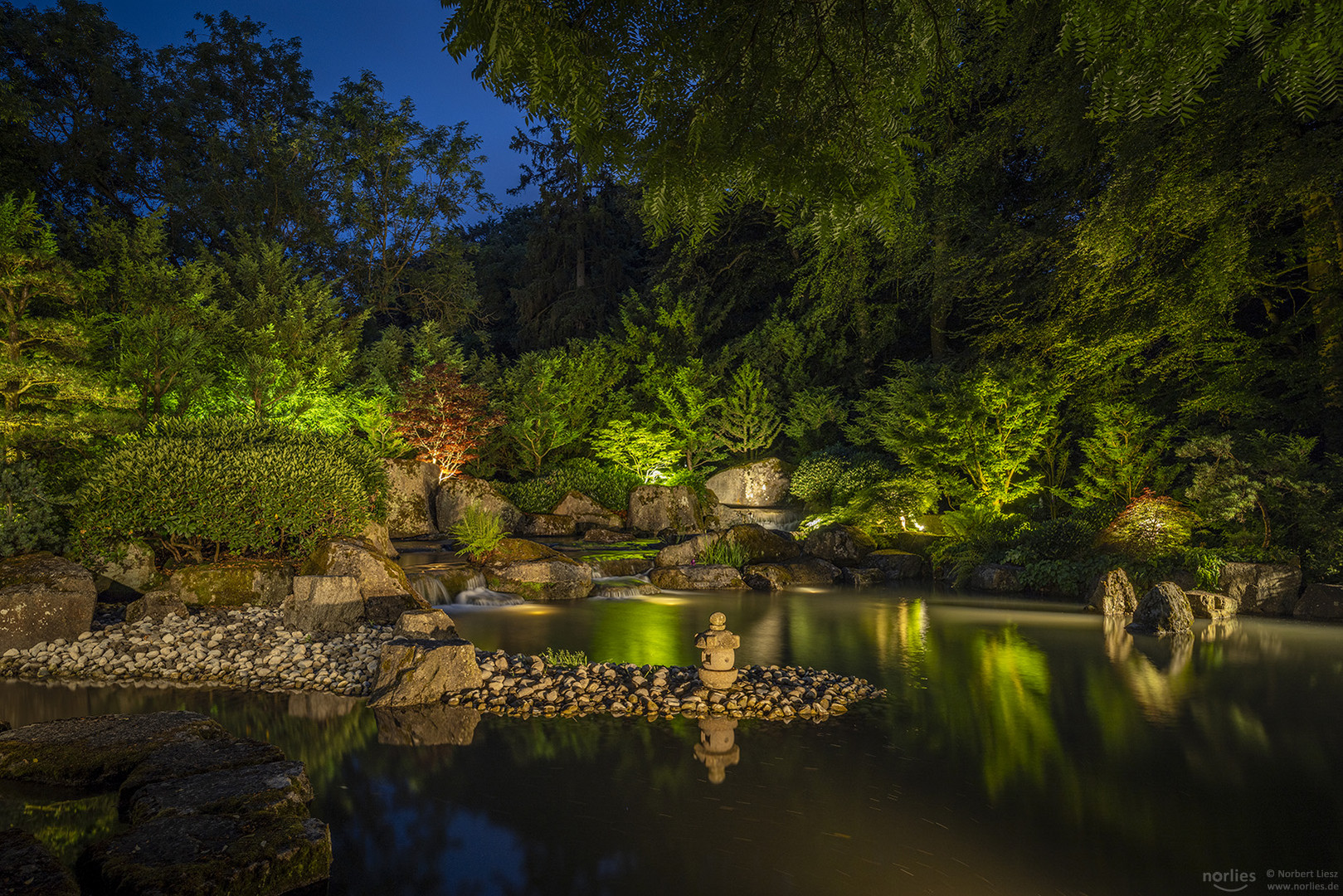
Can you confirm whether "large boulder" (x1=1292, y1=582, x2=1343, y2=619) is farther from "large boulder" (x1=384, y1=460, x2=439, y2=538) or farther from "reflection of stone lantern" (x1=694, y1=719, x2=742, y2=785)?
"large boulder" (x1=384, y1=460, x2=439, y2=538)

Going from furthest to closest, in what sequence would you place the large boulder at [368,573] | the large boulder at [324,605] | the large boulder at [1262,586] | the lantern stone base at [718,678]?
the large boulder at [1262,586] < the large boulder at [368,573] < the large boulder at [324,605] < the lantern stone base at [718,678]

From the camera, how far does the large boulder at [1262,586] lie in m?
9.69

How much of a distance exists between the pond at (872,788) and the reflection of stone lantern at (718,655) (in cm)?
51

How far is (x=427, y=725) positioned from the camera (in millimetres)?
4953

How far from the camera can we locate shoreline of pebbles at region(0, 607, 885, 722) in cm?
532

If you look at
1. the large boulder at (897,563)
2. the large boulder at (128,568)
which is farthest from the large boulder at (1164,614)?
the large boulder at (128,568)

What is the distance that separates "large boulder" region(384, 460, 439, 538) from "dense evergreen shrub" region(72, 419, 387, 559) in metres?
5.90

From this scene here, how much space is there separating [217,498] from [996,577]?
1197 cm

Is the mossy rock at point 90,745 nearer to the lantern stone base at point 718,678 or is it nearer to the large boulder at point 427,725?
the large boulder at point 427,725

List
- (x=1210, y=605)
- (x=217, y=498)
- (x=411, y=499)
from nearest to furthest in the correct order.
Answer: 1. (x=217, y=498)
2. (x=1210, y=605)
3. (x=411, y=499)

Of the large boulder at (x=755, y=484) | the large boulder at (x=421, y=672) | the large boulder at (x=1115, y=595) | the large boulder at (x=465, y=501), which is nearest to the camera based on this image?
the large boulder at (x=421, y=672)

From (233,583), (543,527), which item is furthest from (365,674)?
(543,527)

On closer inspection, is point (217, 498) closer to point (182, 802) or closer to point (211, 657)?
point (211, 657)

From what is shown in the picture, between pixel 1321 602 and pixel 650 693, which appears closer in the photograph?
pixel 650 693
